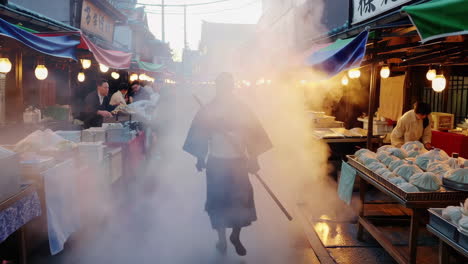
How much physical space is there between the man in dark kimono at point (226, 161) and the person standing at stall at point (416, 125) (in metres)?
3.97

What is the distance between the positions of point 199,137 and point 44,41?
9.69 ft

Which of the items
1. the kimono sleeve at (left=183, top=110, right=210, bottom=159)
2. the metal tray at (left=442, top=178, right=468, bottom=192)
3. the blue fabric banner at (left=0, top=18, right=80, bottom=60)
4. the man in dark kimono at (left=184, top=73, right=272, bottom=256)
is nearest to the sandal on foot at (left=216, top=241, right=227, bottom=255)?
the man in dark kimono at (left=184, top=73, right=272, bottom=256)

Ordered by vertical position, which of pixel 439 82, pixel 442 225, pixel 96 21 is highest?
pixel 96 21

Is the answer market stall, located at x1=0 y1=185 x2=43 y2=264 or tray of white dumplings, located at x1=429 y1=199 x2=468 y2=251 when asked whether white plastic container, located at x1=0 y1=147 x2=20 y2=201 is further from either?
tray of white dumplings, located at x1=429 y1=199 x2=468 y2=251

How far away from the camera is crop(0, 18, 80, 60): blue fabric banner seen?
446 centimetres

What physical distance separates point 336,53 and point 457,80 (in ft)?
29.7

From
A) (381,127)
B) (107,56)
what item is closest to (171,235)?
(107,56)

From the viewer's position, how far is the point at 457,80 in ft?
37.1

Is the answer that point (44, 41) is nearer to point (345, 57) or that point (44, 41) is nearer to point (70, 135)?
point (70, 135)

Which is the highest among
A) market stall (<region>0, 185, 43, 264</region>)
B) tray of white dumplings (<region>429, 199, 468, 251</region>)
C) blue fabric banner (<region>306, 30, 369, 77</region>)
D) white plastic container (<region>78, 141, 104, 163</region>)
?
blue fabric banner (<region>306, 30, 369, 77</region>)

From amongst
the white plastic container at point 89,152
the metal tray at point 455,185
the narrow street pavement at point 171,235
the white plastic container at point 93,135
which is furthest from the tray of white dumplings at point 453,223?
the white plastic container at point 93,135

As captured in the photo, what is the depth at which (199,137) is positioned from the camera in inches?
202

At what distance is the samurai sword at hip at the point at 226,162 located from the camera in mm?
4883

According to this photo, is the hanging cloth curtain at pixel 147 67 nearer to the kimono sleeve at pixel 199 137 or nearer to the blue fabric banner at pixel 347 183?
the kimono sleeve at pixel 199 137
